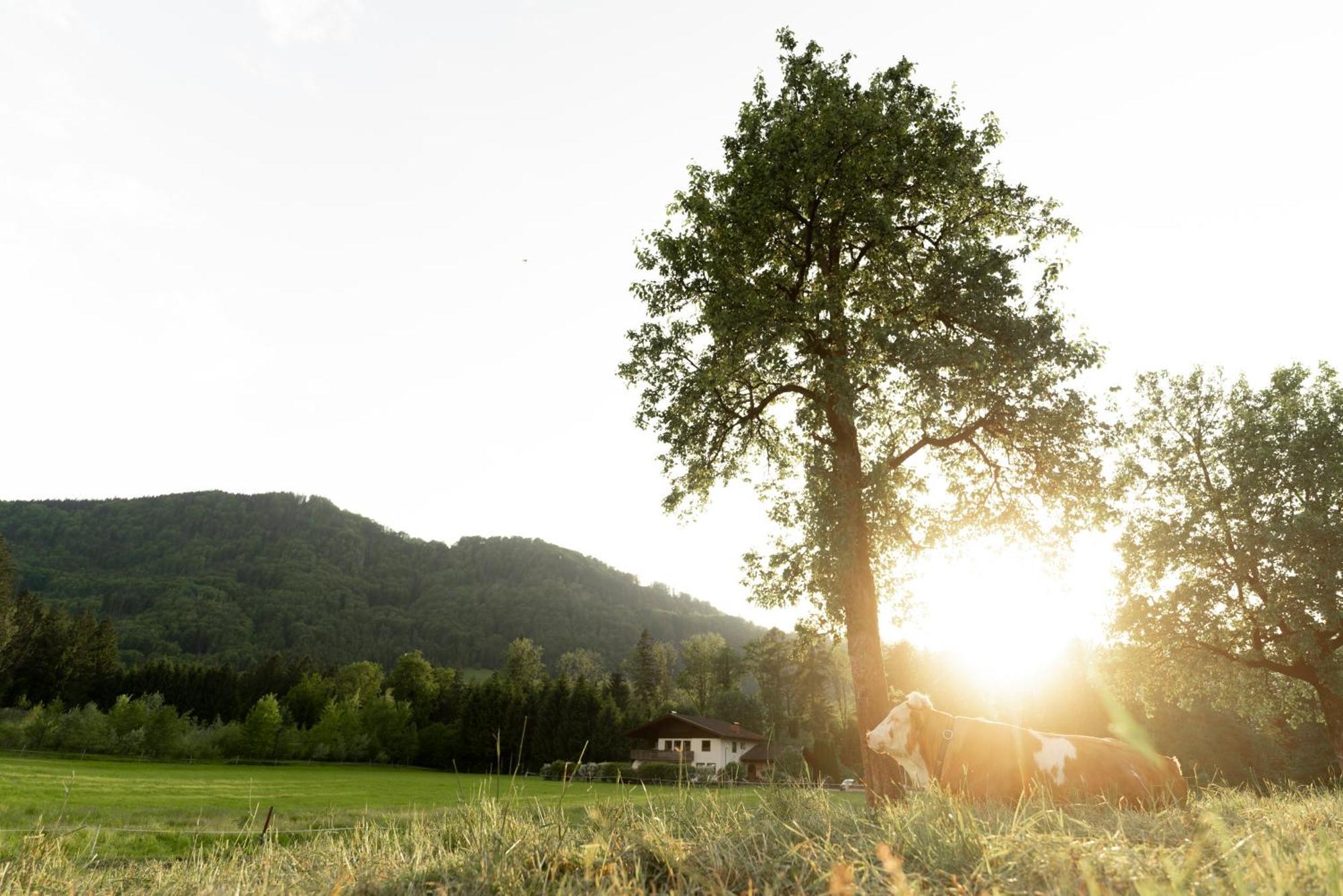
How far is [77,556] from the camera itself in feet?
616

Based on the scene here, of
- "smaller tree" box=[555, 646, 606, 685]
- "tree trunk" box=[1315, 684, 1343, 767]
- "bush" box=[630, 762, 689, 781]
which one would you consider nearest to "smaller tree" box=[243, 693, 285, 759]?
"bush" box=[630, 762, 689, 781]

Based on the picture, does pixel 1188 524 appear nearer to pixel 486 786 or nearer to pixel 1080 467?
pixel 1080 467

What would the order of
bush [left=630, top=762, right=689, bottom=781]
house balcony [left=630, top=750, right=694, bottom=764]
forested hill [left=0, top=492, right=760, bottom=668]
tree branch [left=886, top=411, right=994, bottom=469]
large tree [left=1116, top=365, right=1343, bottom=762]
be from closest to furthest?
1. tree branch [left=886, top=411, right=994, bottom=469]
2. large tree [left=1116, top=365, right=1343, bottom=762]
3. bush [left=630, top=762, right=689, bottom=781]
4. house balcony [left=630, top=750, right=694, bottom=764]
5. forested hill [left=0, top=492, right=760, bottom=668]

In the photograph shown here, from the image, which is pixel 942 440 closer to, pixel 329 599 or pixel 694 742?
pixel 694 742

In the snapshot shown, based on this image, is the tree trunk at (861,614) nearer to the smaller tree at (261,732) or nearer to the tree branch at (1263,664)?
the tree branch at (1263,664)

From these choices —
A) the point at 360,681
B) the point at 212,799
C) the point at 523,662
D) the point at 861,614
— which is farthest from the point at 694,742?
the point at 861,614

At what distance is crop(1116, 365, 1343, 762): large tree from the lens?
20.1 meters

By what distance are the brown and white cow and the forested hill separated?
14018cm

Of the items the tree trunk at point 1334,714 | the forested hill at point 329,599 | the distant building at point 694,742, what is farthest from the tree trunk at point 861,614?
the forested hill at point 329,599

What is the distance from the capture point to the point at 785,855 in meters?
2.97

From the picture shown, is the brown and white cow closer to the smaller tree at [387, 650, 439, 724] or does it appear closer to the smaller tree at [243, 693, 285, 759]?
the smaller tree at [243, 693, 285, 759]

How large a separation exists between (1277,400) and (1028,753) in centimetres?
2031

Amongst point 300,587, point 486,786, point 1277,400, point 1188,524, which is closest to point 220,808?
point 486,786

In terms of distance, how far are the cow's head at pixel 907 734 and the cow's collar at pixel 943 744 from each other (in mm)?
278
